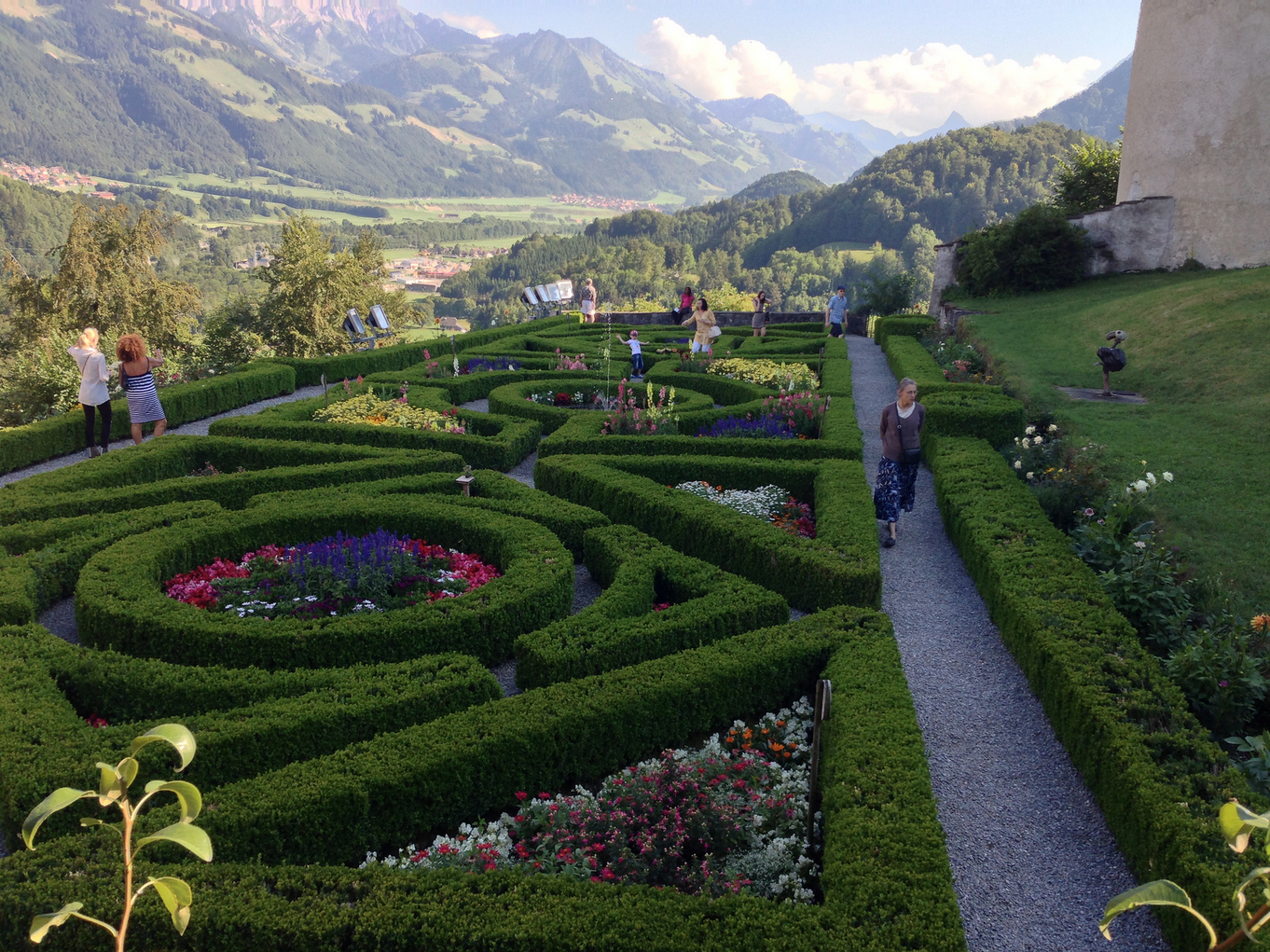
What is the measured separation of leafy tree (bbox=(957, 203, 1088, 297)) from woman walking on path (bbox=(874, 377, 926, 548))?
1910 centimetres

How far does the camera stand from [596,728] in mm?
5309

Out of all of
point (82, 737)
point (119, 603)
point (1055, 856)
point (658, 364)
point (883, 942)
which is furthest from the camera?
point (658, 364)

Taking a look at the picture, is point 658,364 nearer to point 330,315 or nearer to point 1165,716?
point 1165,716

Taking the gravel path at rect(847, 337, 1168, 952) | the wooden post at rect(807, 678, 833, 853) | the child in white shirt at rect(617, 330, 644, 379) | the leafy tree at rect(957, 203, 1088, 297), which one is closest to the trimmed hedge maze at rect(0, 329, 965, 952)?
the wooden post at rect(807, 678, 833, 853)

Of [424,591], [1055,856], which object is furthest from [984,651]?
[424,591]

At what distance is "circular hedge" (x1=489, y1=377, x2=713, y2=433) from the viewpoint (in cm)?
1377

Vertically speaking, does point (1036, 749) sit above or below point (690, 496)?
below

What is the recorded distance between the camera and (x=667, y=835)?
4562mm

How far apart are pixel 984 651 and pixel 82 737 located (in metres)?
6.76

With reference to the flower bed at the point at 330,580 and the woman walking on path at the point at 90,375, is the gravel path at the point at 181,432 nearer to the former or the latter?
the woman walking on path at the point at 90,375

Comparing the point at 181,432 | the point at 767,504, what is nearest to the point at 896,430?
the point at 767,504

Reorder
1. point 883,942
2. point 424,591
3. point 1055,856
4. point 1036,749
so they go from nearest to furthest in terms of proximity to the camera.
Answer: point 883,942
point 1055,856
point 1036,749
point 424,591

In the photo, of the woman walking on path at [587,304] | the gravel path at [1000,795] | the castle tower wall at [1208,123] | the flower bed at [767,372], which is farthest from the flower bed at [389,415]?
the castle tower wall at [1208,123]

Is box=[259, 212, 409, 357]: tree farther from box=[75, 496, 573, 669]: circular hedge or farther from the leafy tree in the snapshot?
box=[75, 496, 573, 669]: circular hedge
